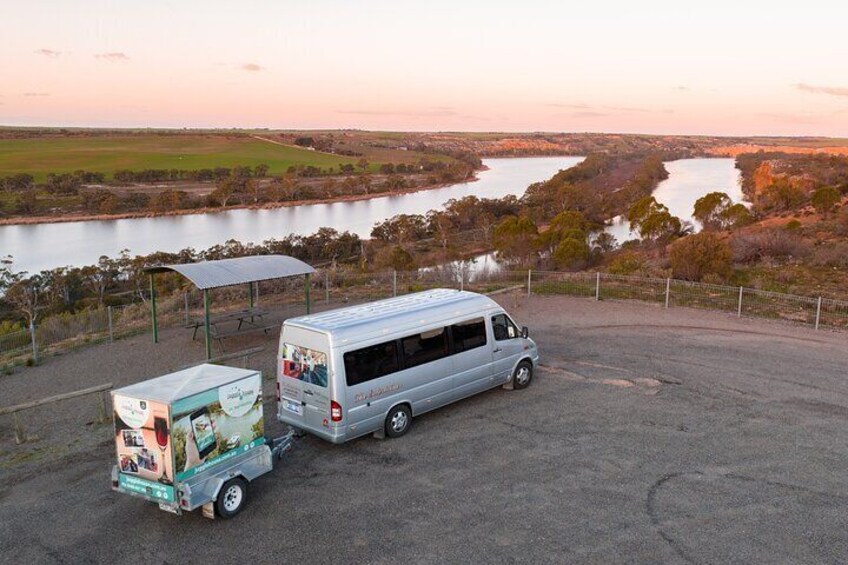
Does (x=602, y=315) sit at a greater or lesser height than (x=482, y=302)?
lesser

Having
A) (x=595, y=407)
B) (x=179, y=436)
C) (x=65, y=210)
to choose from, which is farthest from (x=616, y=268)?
(x=65, y=210)

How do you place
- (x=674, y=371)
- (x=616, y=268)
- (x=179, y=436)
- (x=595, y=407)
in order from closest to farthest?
(x=179, y=436) < (x=595, y=407) < (x=674, y=371) < (x=616, y=268)

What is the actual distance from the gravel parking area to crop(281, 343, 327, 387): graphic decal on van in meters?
1.26

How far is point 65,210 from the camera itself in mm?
74500

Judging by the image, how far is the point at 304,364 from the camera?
10.3 m

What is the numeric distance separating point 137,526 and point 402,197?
94.0 metres

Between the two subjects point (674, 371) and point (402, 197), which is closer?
point (674, 371)

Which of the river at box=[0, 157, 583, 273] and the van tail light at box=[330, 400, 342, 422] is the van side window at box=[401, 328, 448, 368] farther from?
the river at box=[0, 157, 583, 273]

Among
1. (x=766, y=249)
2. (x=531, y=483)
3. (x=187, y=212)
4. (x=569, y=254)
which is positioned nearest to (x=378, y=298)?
(x=531, y=483)

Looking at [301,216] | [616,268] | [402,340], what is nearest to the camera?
[402,340]

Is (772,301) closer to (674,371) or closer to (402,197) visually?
(674,371)

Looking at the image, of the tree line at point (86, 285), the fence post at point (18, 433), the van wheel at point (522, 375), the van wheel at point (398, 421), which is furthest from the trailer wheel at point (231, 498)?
the tree line at point (86, 285)

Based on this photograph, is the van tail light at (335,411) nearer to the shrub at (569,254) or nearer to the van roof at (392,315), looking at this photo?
the van roof at (392,315)

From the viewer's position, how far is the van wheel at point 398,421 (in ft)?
35.1
